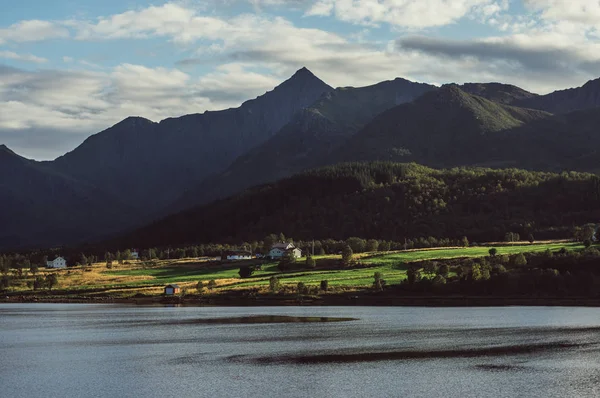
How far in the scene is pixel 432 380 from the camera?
74.4 meters

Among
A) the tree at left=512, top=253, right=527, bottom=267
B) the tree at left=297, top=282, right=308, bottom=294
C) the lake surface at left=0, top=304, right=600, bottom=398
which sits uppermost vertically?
the tree at left=512, top=253, right=527, bottom=267

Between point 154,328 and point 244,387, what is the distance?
56.6 meters

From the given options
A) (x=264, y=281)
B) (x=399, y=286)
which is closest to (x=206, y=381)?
(x=399, y=286)

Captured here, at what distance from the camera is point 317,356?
3585 inches

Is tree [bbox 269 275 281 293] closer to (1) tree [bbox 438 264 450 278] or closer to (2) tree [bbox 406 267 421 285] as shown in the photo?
(2) tree [bbox 406 267 421 285]

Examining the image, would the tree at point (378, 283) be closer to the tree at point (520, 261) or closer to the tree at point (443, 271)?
the tree at point (443, 271)

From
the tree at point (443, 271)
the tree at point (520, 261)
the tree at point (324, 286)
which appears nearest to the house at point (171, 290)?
the tree at point (324, 286)

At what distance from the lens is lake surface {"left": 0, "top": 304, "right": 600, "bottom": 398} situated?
72188 millimetres

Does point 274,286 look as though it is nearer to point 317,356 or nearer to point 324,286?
point 324,286

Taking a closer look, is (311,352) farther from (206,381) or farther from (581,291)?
(581,291)

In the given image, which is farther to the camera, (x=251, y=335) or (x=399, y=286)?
(x=399, y=286)

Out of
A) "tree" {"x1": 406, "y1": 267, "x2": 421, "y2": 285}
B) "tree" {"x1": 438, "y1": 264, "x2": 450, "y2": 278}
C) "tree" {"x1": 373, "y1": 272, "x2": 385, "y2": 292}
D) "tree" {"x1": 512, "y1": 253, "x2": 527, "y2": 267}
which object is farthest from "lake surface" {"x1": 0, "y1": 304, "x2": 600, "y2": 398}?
"tree" {"x1": 438, "y1": 264, "x2": 450, "y2": 278}

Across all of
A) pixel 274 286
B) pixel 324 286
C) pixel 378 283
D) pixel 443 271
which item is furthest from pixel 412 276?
pixel 274 286

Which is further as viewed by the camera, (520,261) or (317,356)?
(520,261)
